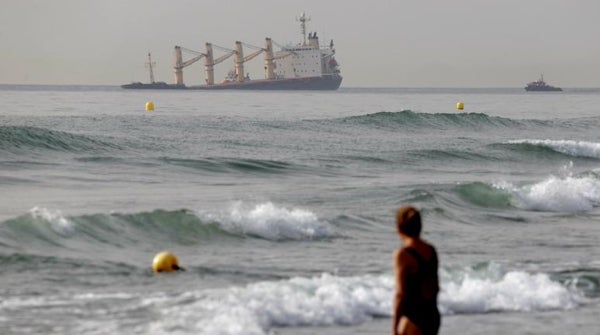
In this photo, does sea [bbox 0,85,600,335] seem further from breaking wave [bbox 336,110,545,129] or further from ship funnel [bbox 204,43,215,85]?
ship funnel [bbox 204,43,215,85]

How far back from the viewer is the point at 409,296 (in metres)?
8.63

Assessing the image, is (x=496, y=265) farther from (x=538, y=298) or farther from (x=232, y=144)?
(x=232, y=144)

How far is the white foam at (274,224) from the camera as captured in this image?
1811 cm

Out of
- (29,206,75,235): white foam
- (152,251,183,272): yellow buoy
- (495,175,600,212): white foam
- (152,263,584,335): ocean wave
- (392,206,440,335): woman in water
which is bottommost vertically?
(495,175,600,212): white foam

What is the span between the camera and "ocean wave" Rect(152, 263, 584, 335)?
1186cm

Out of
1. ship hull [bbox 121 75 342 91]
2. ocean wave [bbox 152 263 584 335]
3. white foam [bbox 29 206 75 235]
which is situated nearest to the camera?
ocean wave [bbox 152 263 584 335]

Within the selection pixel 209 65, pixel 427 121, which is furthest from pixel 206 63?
pixel 427 121

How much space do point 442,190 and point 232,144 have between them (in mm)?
14630

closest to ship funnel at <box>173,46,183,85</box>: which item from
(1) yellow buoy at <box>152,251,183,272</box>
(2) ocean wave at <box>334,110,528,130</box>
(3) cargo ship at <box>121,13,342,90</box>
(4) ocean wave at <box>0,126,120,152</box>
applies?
(3) cargo ship at <box>121,13,342,90</box>

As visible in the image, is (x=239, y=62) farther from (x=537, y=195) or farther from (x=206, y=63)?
(x=537, y=195)

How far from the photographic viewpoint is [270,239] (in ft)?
58.5

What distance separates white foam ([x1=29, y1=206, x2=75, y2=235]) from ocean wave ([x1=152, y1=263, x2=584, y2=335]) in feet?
15.3

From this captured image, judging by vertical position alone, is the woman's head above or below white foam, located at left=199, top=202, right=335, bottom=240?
above

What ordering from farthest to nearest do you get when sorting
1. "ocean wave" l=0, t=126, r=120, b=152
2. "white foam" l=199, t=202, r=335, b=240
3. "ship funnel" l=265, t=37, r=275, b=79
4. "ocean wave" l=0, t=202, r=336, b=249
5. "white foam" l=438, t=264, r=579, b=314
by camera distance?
"ship funnel" l=265, t=37, r=275, b=79 < "ocean wave" l=0, t=126, r=120, b=152 < "white foam" l=199, t=202, r=335, b=240 < "ocean wave" l=0, t=202, r=336, b=249 < "white foam" l=438, t=264, r=579, b=314
